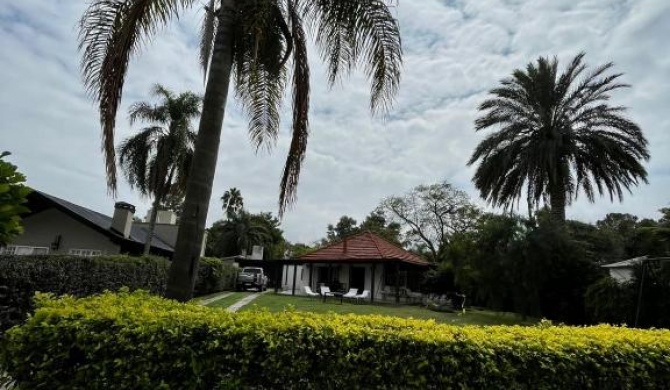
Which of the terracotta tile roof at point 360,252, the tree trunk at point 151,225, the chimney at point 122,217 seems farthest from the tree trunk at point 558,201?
the chimney at point 122,217

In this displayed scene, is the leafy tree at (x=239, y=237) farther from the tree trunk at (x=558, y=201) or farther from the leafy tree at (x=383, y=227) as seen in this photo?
the tree trunk at (x=558, y=201)

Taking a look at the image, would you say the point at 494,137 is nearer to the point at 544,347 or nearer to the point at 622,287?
the point at 622,287

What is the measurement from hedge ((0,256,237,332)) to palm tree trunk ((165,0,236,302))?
537cm

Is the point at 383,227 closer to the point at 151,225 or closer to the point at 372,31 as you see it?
the point at 151,225

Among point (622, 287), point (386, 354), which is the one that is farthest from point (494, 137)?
point (386, 354)

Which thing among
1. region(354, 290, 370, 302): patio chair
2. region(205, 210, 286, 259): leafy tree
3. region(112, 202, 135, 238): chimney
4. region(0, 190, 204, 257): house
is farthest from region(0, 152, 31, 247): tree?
region(205, 210, 286, 259): leafy tree

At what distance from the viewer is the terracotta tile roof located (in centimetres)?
2916

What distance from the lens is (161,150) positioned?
2473cm

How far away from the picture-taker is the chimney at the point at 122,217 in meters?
21.2

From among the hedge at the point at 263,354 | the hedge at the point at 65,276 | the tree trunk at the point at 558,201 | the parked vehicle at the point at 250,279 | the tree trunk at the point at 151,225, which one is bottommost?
the hedge at the point at 263,354

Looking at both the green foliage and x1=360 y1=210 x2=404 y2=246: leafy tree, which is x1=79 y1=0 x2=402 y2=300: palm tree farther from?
x1=360 y1=210 x2=404 y2=246: leafy tree

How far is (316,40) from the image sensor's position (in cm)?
684

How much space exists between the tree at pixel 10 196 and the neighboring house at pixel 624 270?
17.9m

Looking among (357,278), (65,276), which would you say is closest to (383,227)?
(357,278)
